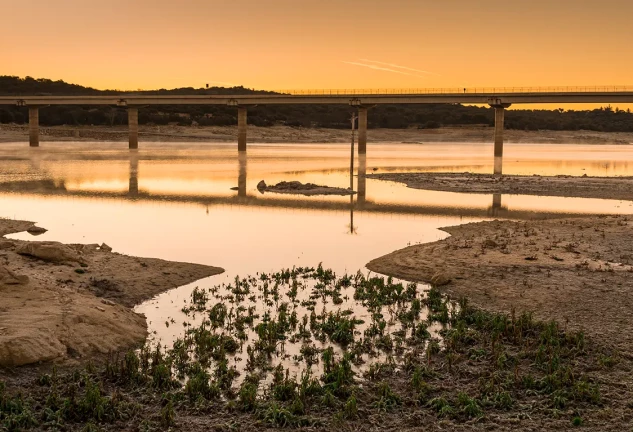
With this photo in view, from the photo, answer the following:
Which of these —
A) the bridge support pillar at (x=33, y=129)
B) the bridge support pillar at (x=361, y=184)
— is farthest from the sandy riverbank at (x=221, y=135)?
the bridge support pillar at (x=361, y=184)

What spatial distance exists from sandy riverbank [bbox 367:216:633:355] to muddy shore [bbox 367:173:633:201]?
2077cm

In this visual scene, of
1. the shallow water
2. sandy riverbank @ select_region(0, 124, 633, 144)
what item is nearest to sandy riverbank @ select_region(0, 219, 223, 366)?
the shallow water

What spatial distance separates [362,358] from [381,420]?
290 centimetres

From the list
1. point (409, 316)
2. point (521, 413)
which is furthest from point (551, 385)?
point (409, 316)

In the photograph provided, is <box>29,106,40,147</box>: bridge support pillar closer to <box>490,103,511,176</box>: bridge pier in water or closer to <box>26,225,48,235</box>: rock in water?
<box>490,103,511,176</box>: bridge pier in water

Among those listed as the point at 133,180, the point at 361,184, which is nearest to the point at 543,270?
the point at 361,184

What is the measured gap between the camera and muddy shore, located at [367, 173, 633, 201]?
1972 inches

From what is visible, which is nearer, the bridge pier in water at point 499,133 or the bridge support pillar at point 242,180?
the bridge support pillar at point 242,180

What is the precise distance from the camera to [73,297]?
1585 cm

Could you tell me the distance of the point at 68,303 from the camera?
15.2 metres

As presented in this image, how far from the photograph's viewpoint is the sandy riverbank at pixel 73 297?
13.1 meters

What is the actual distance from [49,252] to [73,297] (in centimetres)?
470

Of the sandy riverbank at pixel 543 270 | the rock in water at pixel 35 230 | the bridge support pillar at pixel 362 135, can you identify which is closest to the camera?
the sandy riverbank at pixel 543 270

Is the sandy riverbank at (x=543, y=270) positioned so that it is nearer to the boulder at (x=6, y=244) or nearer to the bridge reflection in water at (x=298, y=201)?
the bridge reflection in water at (x=298, y=201)
